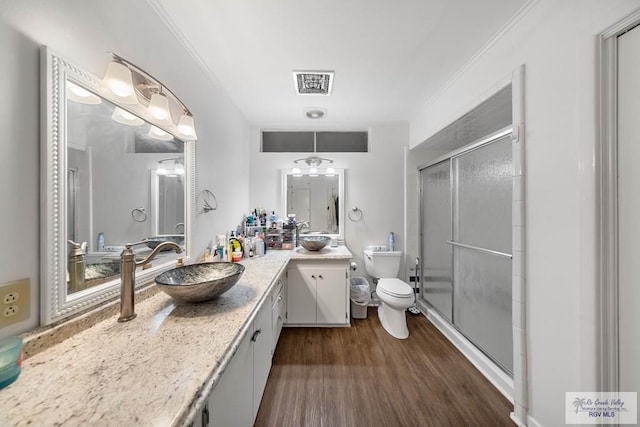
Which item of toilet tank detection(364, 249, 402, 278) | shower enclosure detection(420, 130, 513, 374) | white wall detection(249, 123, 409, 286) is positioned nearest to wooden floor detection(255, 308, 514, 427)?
shower enclosure detection(420, 130, 513, 374)

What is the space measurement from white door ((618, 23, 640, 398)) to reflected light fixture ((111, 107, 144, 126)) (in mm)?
2130

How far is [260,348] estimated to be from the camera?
131 centimetres

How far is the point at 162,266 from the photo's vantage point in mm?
1310

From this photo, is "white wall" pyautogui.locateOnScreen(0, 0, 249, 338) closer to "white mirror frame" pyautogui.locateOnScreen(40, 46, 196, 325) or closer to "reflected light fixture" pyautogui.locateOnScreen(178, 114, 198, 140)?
"white mirror frame" pyautogui.locateOnScreen(40, 46, 196, 325)

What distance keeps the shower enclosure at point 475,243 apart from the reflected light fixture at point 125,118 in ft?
7.13

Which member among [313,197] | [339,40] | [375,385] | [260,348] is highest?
[339,40]

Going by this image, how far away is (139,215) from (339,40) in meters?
1.61

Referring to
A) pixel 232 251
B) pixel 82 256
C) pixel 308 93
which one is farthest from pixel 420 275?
pixel 82 256

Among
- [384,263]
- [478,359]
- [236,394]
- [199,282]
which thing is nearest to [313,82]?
[199,282]

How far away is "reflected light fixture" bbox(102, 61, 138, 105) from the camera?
0.92 metres

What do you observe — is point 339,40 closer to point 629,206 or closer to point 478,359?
point 629,206

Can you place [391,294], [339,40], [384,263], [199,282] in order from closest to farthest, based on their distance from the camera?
1. [199,282]
2. [339,40]
3. [391,294]
4. [384,263]

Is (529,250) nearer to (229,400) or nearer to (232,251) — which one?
(229,400)

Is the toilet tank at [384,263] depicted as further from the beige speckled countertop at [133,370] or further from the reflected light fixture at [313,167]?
the beige speckled countertop at [133,370]
